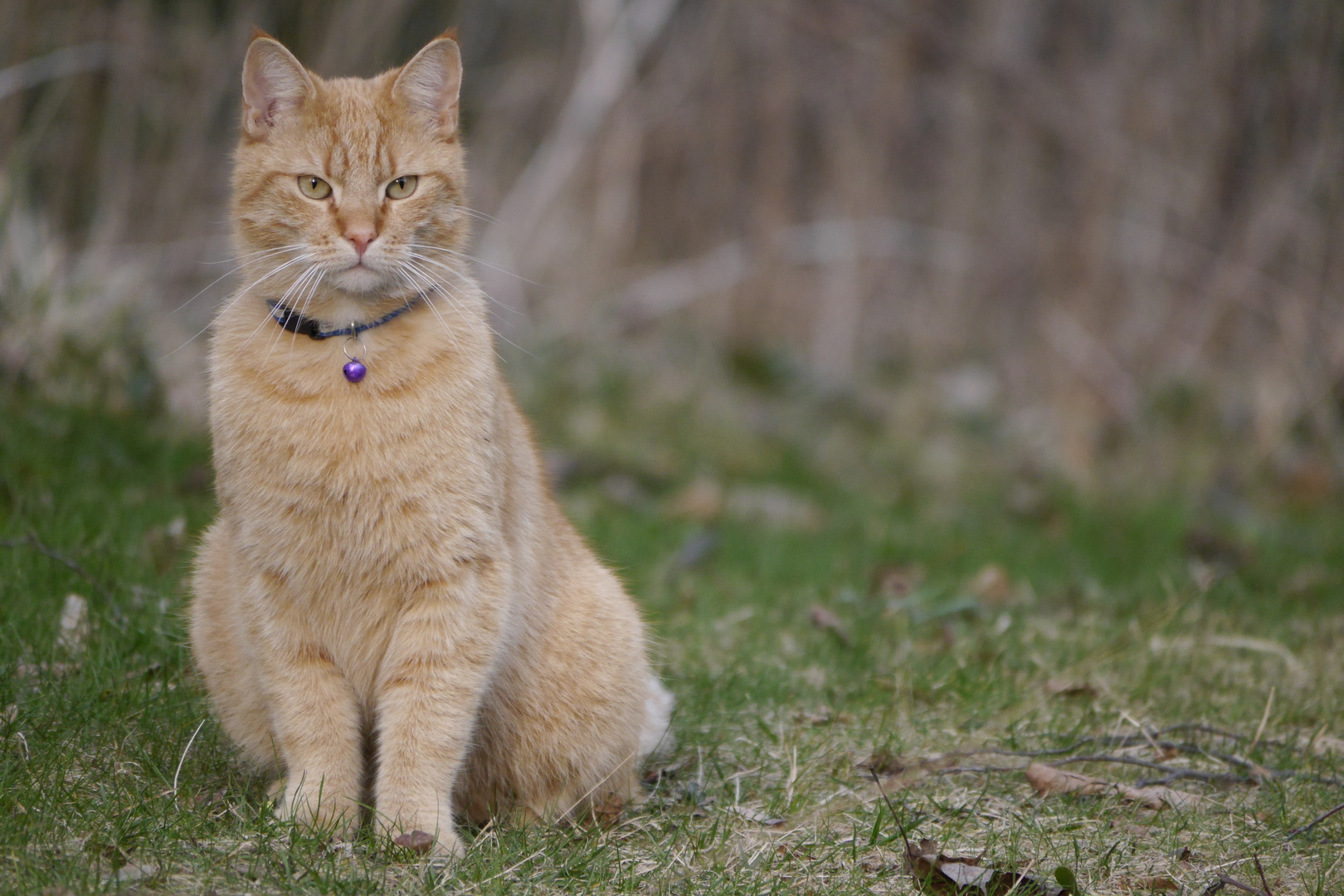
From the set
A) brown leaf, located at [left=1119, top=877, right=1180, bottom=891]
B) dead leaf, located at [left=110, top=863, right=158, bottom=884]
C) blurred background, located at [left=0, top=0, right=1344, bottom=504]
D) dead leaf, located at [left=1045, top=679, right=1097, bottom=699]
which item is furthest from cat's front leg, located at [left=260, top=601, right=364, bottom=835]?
blurred background, located at [left=0, top=0, right=1344, bottom=504]

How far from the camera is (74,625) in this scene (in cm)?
294

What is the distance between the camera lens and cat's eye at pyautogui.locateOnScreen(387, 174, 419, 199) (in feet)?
7.74

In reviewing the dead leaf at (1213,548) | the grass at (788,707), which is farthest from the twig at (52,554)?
the dead leaf at (1213,548)

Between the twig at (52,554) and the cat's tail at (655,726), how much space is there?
4.55 feet

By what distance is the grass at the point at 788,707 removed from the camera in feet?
6.96

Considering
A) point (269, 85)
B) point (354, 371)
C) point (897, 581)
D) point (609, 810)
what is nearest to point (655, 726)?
point (609, 810)

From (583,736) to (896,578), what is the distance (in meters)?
2.11

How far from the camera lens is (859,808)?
2.45 m

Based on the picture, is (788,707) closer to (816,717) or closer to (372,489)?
(816,717)

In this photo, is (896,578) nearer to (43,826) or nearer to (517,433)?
(517,433)

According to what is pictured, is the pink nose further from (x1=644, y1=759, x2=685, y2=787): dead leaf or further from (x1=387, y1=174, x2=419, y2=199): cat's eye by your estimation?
(x1=644, y1=759, x2=685, y2=787): dead leaf

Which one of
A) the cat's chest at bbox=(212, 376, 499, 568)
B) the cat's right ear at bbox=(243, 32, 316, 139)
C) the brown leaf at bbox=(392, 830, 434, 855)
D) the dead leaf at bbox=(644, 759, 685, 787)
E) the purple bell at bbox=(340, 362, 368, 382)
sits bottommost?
the dead leaf at bbox=(644, 759, 685, 787)

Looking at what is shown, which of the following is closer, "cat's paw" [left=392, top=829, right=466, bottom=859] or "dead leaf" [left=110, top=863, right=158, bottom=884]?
"dead leaf" [left=110, top=863, right=158, bottom=884]

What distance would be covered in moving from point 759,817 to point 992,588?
2.07 metres
